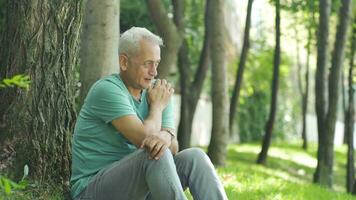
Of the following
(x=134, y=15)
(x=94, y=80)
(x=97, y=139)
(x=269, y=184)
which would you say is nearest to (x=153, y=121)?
(x=97, y=139)

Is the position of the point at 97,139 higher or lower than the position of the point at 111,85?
lower

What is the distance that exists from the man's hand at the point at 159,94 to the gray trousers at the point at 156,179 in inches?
15.9

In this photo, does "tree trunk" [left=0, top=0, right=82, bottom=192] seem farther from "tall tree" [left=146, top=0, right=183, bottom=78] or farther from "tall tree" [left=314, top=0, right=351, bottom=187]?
"tall tree" [left=314, top=0, right=351, bottom=187]

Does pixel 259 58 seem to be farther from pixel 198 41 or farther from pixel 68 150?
pixel 68 150

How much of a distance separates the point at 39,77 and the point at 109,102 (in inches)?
31.8

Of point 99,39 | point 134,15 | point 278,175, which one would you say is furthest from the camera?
point 134,15

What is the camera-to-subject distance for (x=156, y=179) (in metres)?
4.77

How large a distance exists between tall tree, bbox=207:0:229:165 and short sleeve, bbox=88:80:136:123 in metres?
7.68

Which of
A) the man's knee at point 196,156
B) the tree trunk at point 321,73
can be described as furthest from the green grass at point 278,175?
the man's knee at point 196,156

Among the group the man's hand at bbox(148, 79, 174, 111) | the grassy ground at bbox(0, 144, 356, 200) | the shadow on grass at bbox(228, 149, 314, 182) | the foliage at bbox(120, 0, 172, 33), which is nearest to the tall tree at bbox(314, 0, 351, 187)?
the grassy ground at bbox(0, 144, 356, 200)

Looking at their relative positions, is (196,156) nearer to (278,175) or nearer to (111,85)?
(111,85)

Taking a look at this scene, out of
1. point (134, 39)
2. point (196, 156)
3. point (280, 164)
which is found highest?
point (134, 39)

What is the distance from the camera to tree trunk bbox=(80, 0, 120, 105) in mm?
7297

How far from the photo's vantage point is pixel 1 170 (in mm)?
5578
